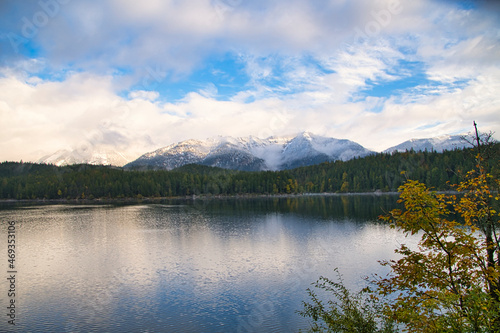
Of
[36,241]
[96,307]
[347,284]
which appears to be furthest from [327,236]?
[36,241]

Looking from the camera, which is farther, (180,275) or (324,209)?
(324,209)

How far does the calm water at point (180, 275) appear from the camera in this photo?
84.5 ft

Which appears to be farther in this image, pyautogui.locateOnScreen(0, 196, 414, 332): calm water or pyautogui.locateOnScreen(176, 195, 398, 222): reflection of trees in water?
pyautogui.locateOnScreen(176, 195, 398, 222): reflection of trees in water

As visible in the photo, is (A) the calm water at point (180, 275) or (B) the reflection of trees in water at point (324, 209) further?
(B) the reflection of trees in water at point (324, 209)

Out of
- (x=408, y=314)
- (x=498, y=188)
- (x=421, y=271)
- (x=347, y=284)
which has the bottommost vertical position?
(x=347, y=284)

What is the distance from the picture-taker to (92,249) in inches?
2163

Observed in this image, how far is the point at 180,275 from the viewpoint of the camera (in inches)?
1499

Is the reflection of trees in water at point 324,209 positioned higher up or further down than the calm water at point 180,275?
higher up

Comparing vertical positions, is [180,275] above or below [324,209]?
below

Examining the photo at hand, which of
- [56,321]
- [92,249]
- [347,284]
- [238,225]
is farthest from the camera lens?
[238,225]

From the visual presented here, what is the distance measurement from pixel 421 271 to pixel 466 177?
4.78 m

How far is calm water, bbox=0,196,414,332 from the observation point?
84.5 ft

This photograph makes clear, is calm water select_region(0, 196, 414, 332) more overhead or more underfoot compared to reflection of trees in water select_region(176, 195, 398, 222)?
more underfoot

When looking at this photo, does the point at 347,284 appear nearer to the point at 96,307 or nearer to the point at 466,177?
the point at 466,177
